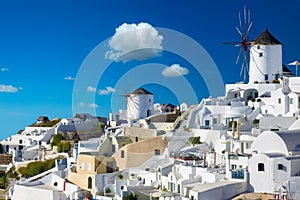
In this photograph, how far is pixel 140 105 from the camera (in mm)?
46438

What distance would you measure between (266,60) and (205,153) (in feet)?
45.9

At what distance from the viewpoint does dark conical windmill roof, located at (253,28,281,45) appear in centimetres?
3844

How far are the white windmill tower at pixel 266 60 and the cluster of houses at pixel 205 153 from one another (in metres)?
0.07

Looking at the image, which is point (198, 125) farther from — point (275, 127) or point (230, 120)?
point (275, 127)

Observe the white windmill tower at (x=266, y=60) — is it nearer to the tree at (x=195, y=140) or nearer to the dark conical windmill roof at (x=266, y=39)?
the dark conical windmill roof at (x=266, y=39)

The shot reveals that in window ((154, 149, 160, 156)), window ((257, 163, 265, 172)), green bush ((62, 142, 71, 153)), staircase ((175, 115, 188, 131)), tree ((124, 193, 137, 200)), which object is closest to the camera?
window ((257, 163, 265, 172))

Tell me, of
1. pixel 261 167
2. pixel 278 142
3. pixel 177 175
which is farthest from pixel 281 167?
pixel 177 175

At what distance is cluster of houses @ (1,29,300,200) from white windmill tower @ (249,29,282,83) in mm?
73

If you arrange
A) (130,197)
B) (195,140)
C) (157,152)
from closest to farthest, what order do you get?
(130,197) → (157,152) → (195,140)

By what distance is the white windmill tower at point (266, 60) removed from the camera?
3806 centimetres

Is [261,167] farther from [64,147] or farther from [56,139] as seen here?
[56,139]

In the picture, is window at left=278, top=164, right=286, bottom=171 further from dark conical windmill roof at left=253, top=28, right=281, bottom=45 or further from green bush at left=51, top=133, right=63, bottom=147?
green bush at left=51, top=133, right=63, bottom=147

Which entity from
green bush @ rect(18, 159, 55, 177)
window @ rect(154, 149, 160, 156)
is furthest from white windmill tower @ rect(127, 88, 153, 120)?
window @ rect(154, 149, 160, 156)

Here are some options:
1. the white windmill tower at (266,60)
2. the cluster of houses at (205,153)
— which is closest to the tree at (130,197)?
the cluster of houses at (205,153)
